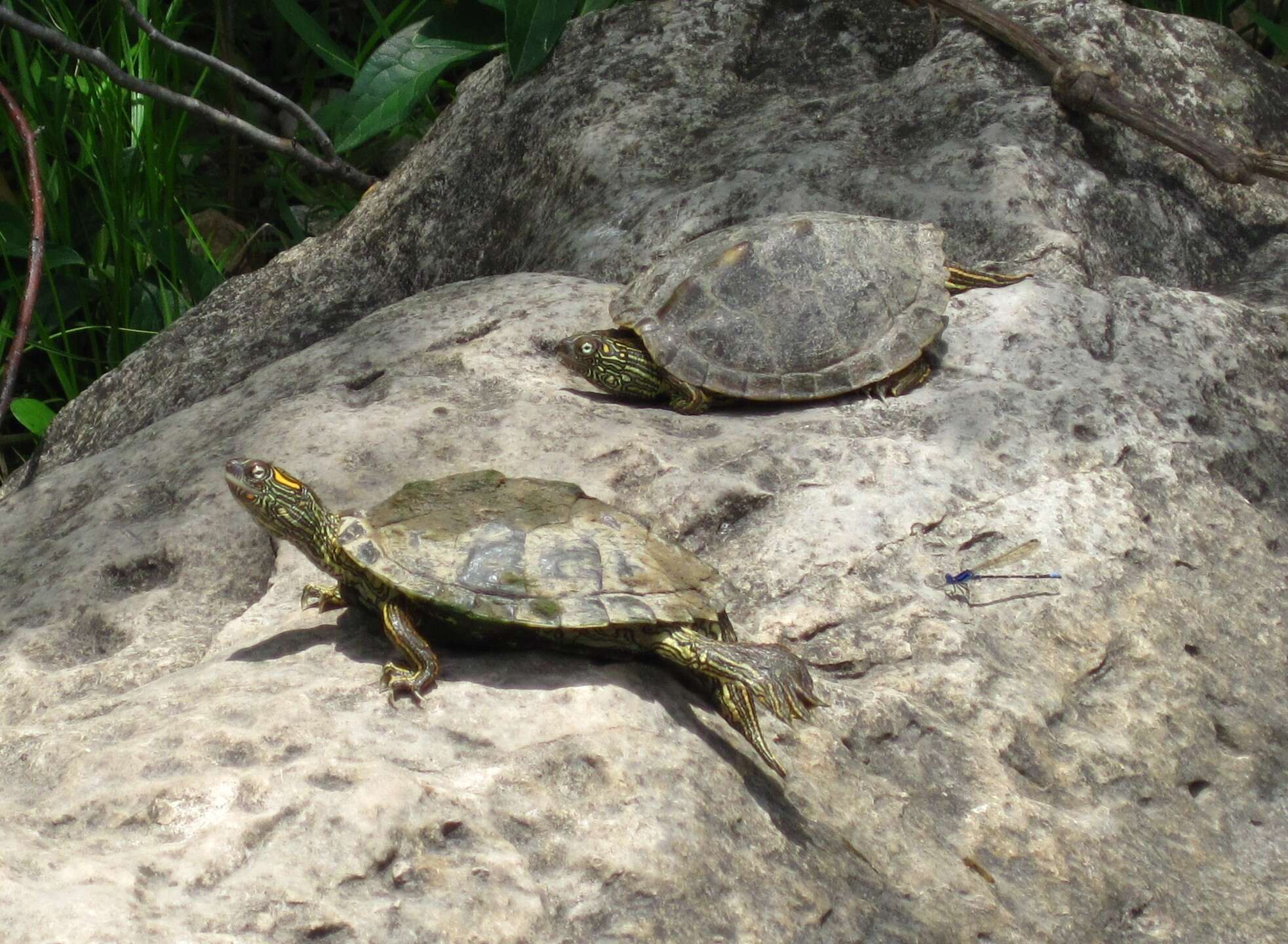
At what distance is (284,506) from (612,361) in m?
1.51

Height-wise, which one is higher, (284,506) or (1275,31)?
(284,506)

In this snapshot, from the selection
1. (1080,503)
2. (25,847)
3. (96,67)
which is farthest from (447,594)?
(96,67)

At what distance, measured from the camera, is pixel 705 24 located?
5.86 m

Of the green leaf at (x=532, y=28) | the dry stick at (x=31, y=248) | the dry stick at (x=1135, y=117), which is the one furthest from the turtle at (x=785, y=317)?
the dry stick at (x=31, y=248)

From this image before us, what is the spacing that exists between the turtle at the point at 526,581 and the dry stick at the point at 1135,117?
3.08 m

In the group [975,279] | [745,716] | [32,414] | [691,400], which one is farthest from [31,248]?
[745,716]

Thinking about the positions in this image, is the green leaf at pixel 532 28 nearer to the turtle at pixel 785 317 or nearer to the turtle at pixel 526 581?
the turtle at pixel 785 317

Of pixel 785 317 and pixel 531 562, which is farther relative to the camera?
pixel 785 317

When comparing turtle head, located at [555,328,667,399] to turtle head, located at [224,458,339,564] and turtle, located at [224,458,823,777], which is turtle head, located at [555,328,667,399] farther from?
turtle head, located at [224,458,339,564]

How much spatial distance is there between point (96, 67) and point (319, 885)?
4.27 meters

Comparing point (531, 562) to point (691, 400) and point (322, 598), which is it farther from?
point (691, 400)

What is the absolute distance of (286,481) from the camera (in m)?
2.96

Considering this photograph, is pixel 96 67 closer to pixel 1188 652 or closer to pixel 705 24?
pixel 705 24

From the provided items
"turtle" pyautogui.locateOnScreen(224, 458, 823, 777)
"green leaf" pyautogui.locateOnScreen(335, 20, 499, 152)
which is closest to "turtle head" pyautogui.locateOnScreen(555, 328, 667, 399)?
"turtle" pyautogui.locateOnScreen(224, 458, 823, 777)
